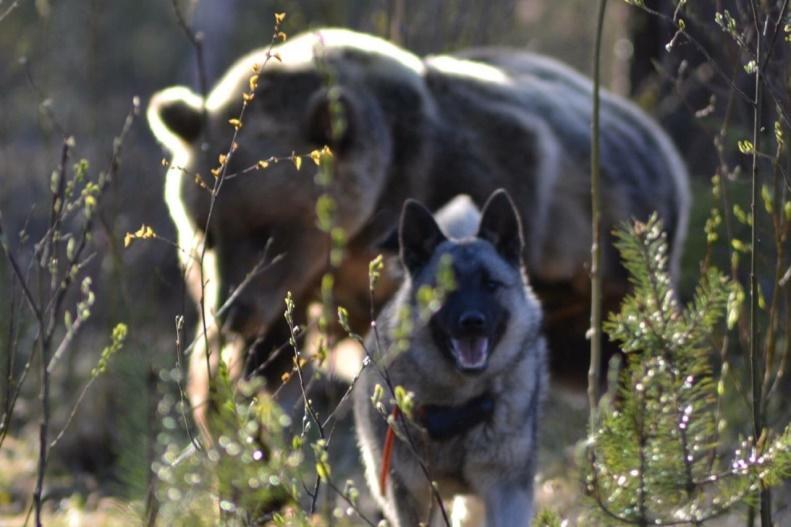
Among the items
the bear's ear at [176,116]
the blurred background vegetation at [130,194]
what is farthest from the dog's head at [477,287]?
the bear's ear at [176,116]

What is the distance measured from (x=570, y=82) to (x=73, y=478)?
3.61 metres

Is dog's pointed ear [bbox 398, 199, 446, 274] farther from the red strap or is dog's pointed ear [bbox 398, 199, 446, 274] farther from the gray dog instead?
the red strap

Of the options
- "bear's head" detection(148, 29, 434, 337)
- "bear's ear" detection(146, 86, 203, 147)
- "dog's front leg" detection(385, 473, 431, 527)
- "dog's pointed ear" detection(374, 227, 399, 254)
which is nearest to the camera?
"dog's front leg" detection(385, 473, 431, 527)

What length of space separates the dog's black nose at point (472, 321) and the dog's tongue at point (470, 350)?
0.22 feet

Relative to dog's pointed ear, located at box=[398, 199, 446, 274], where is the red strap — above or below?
below

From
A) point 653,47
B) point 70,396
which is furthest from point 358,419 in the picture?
point 653,47

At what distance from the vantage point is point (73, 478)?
808 centimetres

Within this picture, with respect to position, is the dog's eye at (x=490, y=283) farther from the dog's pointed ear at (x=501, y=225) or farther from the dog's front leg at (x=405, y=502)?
the dog's front leg at (x=405, y=502)

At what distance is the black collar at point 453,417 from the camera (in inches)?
192

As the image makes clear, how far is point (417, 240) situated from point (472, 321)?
1.54 ft

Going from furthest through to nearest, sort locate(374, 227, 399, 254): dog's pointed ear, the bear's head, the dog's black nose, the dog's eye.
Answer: the bear's head
locate(374, 227, 399, 254): dog's pointed ear
the dog's eye
the dog's black nose

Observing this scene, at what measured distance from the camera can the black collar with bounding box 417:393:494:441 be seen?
4.87 m

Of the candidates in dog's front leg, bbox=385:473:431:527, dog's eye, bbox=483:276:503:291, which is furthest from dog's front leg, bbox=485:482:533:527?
dog's eye, bbox=483:276:503:291

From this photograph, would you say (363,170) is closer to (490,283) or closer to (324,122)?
(324,122)
